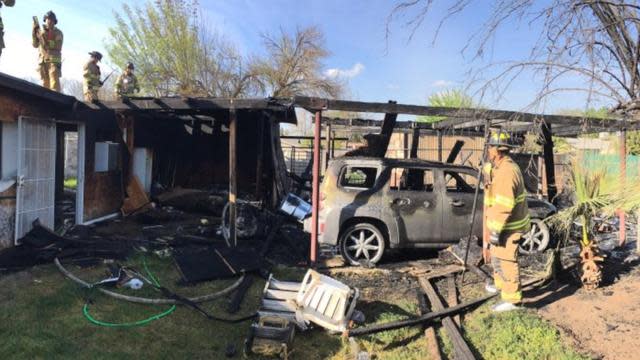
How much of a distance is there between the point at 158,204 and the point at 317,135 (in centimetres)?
658

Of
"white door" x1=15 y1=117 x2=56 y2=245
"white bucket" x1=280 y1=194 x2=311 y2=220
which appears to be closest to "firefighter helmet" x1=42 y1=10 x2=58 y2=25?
"white door" x1=15 y1=117 x2=56 y2=245

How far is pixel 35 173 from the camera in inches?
317

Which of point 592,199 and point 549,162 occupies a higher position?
point 549,162

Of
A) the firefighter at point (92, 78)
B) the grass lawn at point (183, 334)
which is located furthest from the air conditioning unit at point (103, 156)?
the grass lawn at point (183, 334)

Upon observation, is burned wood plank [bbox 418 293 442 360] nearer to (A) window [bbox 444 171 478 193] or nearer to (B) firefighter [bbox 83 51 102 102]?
(A) window [bbox 444 171 478 193]

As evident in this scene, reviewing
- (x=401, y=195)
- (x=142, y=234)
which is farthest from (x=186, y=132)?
(x=401, y=195)

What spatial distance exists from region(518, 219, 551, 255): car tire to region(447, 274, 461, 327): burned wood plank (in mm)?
2128

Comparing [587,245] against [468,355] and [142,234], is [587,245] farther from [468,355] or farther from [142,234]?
[142,234]

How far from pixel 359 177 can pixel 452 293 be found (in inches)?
100

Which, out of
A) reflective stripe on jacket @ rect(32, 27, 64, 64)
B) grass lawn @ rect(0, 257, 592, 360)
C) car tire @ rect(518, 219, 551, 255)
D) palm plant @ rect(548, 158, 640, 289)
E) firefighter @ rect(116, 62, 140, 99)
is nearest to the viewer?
grass lawn @ rect(0, 257, 592, 360)

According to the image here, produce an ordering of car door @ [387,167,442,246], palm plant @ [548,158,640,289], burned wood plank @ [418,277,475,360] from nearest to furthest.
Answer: burned wood plank @ [418,277,475,360]
palm plant @ [548,158,640,289]
car door @ [387,167,442,246]

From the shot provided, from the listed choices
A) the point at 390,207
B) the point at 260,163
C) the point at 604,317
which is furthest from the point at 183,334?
the point at 260,163

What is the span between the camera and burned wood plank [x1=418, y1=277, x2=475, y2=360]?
14.0 ft

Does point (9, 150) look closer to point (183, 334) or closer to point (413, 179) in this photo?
point (183, 334)
